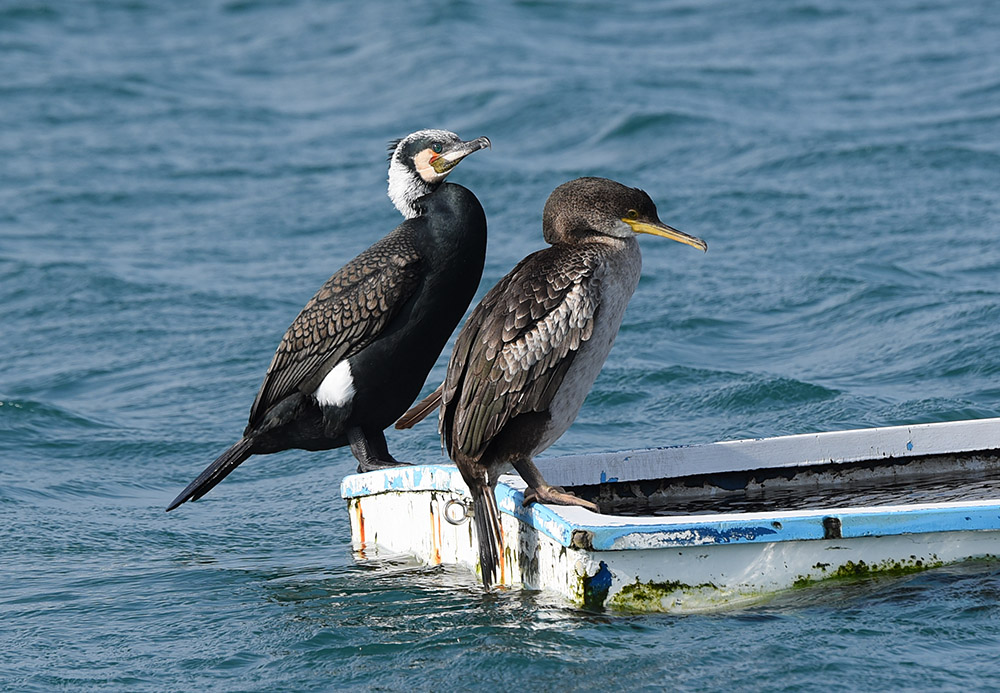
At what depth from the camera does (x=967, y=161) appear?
15.1m

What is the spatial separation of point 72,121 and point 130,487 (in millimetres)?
11400

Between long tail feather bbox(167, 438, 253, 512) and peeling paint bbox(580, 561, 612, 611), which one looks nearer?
peeling paint bbox(580, 561, 612, 611)

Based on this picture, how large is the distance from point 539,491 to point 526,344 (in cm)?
56

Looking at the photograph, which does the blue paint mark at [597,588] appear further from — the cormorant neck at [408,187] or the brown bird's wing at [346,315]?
the cormorant neck at [408,187]

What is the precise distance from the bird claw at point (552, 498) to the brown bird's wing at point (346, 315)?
1269 mm

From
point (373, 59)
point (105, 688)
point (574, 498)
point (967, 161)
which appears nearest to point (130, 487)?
point (105, 688)

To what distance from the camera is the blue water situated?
536 centimetres

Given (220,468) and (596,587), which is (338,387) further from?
(596,587)

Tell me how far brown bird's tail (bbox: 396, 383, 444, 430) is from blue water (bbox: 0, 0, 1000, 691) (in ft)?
2.18

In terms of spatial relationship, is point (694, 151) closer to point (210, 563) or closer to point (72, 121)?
point (72, 121)

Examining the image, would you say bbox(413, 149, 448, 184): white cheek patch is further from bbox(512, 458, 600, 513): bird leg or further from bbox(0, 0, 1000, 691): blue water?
bbox(0, 0, 1000, 691): blue water

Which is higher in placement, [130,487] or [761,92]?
[761,92]

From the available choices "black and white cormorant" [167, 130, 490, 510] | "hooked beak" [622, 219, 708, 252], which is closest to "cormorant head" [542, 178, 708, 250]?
"hooked beak" [622, 219, 708, 252]

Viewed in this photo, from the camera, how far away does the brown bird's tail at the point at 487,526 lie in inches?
225
